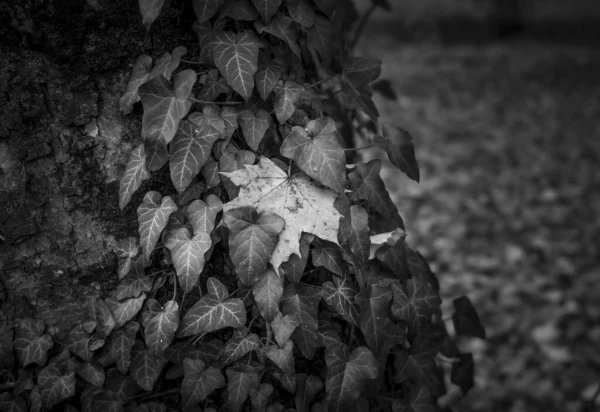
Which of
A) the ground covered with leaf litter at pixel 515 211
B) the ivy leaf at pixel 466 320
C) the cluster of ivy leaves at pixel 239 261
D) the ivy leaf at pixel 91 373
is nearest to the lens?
the cluster of ivy leaves at pixel 239 261

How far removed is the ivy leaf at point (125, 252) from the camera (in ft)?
4.12

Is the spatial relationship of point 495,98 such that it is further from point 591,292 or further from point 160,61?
point 160,61

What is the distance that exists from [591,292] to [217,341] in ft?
9.17

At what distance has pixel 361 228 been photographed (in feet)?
4.08

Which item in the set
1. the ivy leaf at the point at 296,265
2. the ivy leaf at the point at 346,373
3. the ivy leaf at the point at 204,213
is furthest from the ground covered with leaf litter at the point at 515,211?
the ivy leaf at the point at 204,213

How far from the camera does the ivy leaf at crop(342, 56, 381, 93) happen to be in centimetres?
139

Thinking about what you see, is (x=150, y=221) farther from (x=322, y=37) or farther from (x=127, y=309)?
(x=322, y=37)

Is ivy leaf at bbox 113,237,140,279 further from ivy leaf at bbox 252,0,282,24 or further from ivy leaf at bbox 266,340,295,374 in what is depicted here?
ivy leaf at bbox 252,0,282,24

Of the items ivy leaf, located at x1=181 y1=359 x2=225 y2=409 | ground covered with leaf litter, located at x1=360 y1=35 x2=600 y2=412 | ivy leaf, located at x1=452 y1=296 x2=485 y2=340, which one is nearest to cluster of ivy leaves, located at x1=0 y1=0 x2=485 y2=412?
ivy leaf, located at x1=181 y1=359 x2=225 y2=409

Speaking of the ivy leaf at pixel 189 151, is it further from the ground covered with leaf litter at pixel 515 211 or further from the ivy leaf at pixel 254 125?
the ground covered with leaf litter at pixel 515 211

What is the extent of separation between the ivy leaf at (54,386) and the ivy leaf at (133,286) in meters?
0.25

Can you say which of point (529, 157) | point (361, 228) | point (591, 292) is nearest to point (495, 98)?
point (529, 157)

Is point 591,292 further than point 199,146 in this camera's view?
Yes

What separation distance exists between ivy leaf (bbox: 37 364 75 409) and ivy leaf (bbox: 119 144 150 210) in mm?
485
